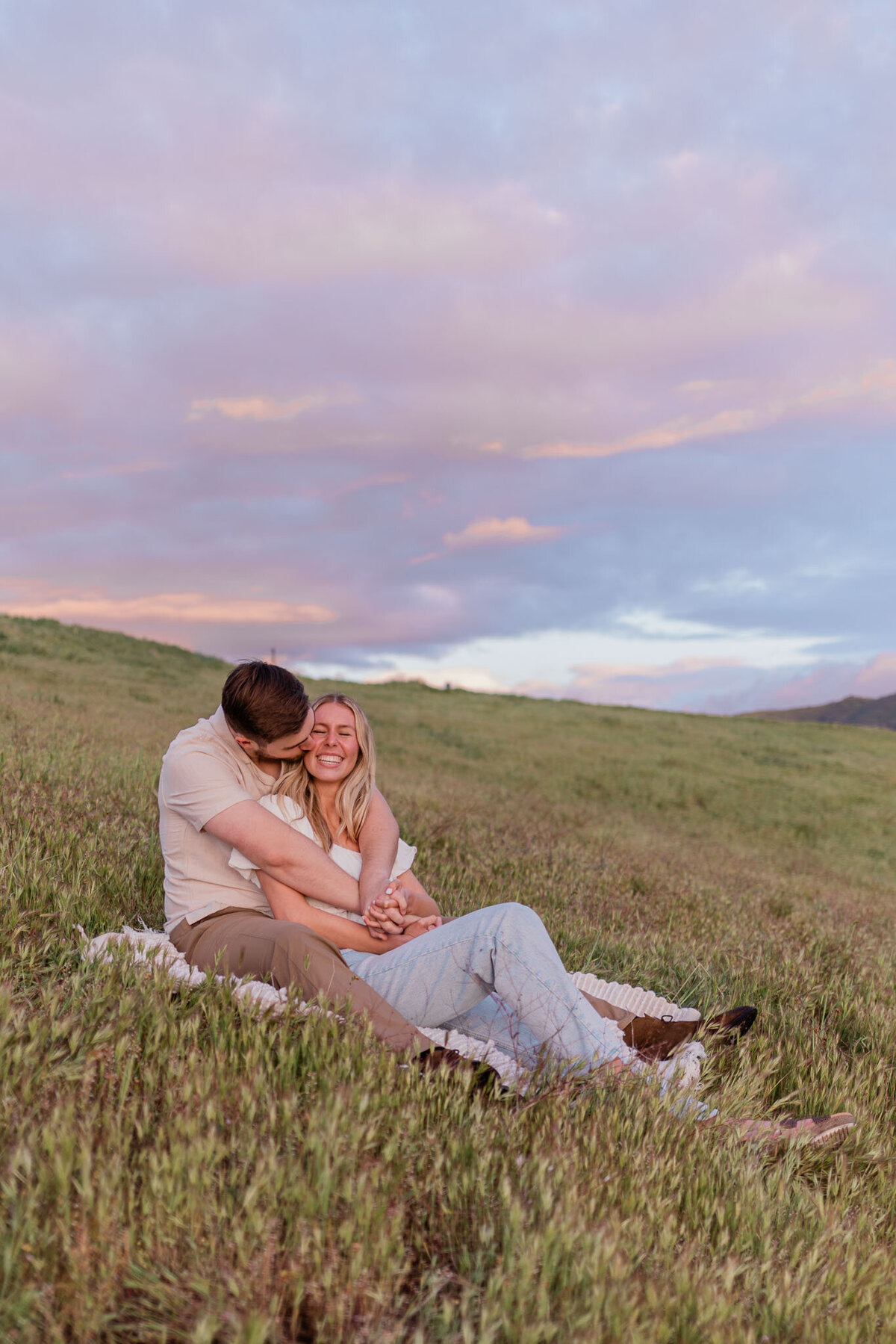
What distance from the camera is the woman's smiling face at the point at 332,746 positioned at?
504cm

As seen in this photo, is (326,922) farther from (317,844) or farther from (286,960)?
(286,960)

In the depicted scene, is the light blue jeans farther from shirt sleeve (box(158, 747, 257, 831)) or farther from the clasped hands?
shirt sleeve (box(158, 747, 257, 831))

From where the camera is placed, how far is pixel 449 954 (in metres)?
3.89

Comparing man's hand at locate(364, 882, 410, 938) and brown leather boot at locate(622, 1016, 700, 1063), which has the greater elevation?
man's hand at locate(364, 882, 410, 938)

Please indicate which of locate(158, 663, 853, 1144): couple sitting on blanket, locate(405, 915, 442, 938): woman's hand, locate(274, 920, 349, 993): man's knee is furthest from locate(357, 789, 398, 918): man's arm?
locate(274, 920, 349, 993): man's knee

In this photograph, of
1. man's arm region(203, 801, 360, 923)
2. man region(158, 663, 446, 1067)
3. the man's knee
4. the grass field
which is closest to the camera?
the grass field

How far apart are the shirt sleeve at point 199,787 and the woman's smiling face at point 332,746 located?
70 cm

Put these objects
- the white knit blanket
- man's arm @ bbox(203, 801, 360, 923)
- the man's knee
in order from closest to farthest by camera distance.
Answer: the white knit blanket → the man's knee → man's arm @ bbox(203, 801, 360, 923)

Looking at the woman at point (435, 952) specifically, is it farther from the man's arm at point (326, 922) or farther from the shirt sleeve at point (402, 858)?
the shirt sleeve at point (402, 858)

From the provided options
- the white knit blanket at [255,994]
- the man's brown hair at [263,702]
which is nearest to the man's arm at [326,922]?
the white knit blanket at [255,994]

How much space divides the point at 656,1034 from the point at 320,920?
Result: 6.32 feet

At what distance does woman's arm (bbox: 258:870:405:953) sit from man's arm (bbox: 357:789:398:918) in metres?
0.13

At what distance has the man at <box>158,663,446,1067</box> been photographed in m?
4.07

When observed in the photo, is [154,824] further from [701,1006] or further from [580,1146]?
[580,1146]
